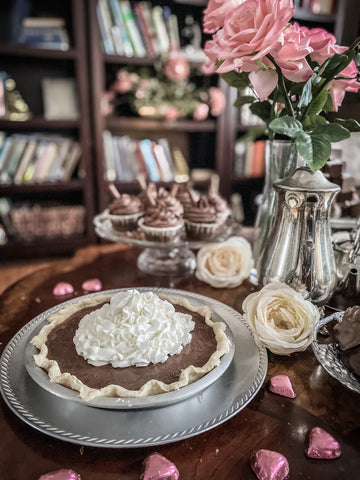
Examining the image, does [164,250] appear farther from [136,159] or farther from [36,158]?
[36,158]

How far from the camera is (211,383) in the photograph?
69 cm

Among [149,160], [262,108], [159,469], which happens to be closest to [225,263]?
[262,108]

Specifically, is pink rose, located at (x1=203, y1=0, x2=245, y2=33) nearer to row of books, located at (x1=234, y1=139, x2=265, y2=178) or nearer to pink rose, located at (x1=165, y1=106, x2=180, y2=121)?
pink rose, located at (x1=165, y1=106, x2=180, y2=121)

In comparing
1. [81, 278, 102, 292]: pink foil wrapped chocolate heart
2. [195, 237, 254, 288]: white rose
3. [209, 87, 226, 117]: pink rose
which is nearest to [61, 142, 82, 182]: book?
[209, 87, 226, 117]: pink rose

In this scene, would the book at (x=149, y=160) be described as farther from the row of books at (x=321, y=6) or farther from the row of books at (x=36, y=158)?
the row of books at (x=321, y=6)

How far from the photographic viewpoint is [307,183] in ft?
2.84

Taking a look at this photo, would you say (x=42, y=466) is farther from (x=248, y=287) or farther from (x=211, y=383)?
(x=248, y=287)

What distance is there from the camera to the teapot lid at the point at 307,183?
857 mm

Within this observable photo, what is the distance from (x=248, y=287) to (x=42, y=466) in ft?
2.51

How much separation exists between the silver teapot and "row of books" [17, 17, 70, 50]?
2.46 meters

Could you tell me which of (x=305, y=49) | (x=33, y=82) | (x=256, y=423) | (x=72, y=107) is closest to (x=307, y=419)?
(x=256, y=423)

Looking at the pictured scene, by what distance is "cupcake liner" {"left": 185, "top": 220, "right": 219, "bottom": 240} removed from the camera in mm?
1365

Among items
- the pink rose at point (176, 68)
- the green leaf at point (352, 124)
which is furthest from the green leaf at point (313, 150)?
the pink rose at point (176, 68)

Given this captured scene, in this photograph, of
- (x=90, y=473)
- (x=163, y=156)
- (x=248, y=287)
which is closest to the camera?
(x=90, y=473)
